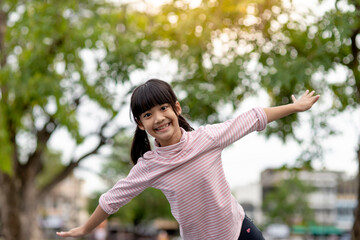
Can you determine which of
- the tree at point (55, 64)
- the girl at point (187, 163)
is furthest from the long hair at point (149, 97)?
the tree at point (55, 64)

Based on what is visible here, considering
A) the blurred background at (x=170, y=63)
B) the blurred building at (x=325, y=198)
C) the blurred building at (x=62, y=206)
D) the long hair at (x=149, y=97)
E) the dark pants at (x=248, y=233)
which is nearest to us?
the long hair at (x=149, y=97)

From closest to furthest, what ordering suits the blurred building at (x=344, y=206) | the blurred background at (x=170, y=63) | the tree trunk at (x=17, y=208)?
the blurred background at (x=170, y=63), the tree trunk at (x=17, y=208), the blurred building at (x=344, y=206)

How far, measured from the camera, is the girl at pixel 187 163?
270cm

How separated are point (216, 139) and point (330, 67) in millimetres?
5021

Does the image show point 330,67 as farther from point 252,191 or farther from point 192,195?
point 252,191

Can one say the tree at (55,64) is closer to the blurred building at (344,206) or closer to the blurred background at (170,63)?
the blurred background at (170,63)

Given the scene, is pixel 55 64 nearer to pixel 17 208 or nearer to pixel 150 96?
pixel 17 208

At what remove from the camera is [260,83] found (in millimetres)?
7941

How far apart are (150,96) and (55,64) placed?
857cm

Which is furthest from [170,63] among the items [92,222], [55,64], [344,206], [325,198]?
[325,198]

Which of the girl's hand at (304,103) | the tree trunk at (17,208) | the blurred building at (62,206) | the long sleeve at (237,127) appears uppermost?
the girl's hand at (304,103)

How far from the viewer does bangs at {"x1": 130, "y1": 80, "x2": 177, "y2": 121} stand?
269 cm

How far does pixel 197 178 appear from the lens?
2.69 metres

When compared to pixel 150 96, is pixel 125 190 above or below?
below
